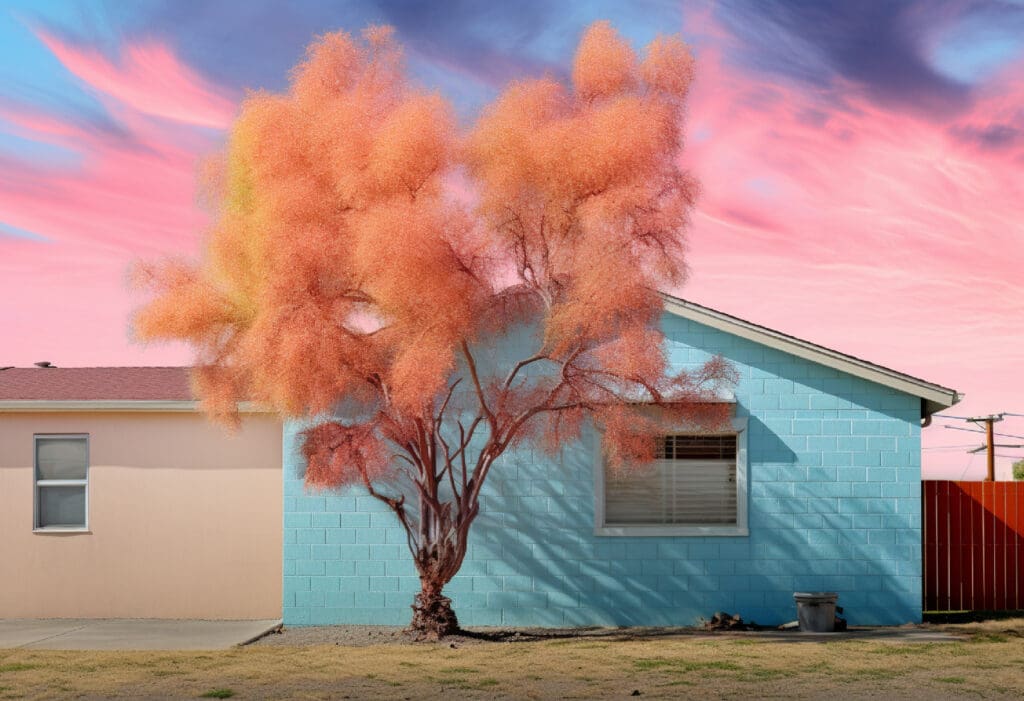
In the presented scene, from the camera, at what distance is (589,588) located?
15.4m

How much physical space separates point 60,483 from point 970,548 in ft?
42.5

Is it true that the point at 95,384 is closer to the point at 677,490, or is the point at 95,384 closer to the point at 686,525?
the point at 677,490

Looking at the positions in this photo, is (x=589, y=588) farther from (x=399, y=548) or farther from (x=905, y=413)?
(x=905, y=413)

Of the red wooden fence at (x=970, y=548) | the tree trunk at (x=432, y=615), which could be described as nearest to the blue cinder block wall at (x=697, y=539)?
the tree trunk at (x=432, y=615)

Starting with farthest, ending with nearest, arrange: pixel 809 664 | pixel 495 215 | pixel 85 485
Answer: pixel 85 485 < pixel 495 215 < pixel 809 664

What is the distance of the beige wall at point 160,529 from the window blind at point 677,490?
15.8 feet

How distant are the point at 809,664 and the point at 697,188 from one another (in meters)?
5.24

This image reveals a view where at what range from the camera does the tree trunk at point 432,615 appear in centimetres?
1417

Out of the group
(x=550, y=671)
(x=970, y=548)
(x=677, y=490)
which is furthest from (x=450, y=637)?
(x=970, y=548)

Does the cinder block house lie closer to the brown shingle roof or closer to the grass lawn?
the grass lawn

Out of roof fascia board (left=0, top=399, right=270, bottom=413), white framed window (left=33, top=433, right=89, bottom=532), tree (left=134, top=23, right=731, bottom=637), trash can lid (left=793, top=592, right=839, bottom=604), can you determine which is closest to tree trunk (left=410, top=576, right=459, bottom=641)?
tree (left=134, top=23, right=731, bottom=637)

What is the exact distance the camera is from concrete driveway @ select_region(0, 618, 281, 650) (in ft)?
46.6

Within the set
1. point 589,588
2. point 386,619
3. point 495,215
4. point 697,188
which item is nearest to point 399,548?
point 386,619

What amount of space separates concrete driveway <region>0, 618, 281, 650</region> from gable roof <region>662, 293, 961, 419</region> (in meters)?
6.71
